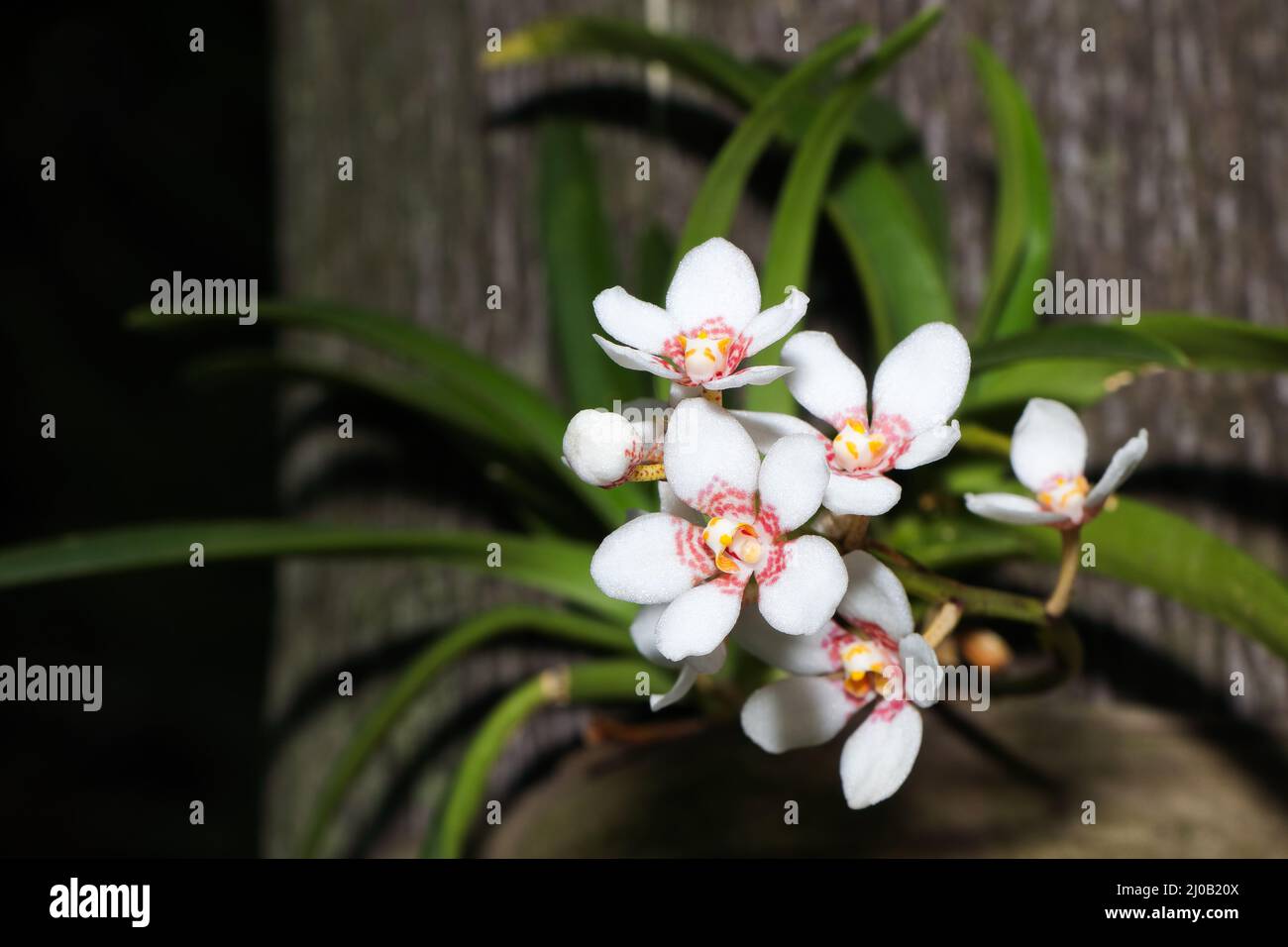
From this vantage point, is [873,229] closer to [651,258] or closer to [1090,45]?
[651,258]

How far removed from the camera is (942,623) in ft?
2.05

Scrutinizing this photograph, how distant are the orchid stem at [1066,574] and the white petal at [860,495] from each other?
18cm

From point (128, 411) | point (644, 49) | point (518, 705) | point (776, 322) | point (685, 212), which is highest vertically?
point (644, 49)

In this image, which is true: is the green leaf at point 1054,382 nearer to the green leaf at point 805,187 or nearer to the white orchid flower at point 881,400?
the green leaf at point 805,187

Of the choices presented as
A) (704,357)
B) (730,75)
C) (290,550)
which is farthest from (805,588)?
(730,75)

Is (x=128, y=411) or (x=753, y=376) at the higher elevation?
(x=128, y=411)

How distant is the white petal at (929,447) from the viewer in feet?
1.87

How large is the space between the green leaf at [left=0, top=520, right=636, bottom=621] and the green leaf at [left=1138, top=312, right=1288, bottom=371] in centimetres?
57

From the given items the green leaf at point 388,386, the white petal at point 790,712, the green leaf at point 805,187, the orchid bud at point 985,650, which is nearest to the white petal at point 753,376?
the white petal at point 790,712

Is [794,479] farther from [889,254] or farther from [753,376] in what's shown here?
[889,254]

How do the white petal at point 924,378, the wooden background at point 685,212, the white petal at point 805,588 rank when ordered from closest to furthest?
the white petal at point 805,588 → the white petal at point 924,378 → the wooden background at point 685,212

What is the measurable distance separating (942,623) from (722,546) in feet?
0.54

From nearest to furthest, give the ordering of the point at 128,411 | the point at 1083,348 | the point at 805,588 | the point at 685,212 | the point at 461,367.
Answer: the point at 805,588 < the point at 1083,348 < the point at 461,367 < the point at 685,212 < the point at 128,411

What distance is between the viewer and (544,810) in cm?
119
